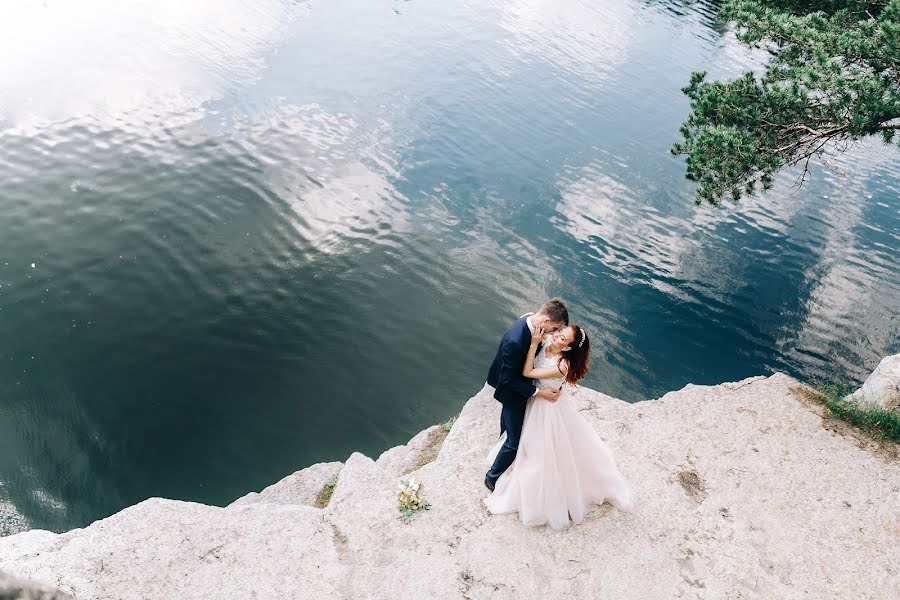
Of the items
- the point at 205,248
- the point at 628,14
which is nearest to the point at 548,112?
the point at 205,248

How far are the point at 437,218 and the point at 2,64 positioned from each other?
75.2 ft

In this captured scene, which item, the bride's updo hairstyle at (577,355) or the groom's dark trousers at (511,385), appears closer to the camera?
the bride's updo hairstyle at (577,355)

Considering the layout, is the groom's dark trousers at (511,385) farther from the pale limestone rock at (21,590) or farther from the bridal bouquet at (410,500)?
the pale limestone rock at (21,590)

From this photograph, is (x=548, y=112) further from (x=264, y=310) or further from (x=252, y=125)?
(x=264, y=310)

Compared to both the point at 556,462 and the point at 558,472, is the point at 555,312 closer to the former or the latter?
the point at 556,462

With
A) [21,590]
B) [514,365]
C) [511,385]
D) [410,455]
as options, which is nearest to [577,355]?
[514,365]

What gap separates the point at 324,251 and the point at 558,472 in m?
14.3

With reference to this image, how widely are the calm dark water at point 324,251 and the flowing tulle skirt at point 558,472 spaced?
722cm

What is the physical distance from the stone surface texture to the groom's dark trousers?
2.63 ft

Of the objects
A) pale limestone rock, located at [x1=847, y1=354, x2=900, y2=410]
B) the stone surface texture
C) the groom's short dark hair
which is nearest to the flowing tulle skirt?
the stone surface texture

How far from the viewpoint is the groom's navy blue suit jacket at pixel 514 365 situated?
791 centimetres

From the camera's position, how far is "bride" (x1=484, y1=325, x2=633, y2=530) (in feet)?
26.3

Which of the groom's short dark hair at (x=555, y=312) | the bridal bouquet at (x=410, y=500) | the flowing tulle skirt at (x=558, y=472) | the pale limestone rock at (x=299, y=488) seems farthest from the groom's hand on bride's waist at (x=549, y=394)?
the pale limestone rock at (x=299, y=488)

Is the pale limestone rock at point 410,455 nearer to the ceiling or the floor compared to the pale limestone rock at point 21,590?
nearer to the floor
